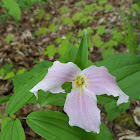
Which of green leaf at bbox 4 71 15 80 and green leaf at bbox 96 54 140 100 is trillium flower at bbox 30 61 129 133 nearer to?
green leaf at bbox 96 54 140 100

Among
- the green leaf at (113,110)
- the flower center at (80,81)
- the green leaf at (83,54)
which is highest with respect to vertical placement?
the green leaf at (83,54)

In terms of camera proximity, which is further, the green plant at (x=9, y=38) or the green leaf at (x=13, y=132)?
the green plant at (x=9, y=38)

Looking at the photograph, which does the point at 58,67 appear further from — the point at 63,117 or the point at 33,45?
the point at 33,45

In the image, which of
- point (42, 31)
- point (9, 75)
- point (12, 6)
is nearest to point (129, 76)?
point (12, 6)

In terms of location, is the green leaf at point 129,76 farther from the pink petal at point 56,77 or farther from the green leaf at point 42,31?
the green leaf at point 42,31

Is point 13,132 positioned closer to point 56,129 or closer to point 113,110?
point 56,129

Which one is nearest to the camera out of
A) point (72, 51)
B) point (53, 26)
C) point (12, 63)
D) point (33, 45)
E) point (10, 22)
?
point (72, 51)

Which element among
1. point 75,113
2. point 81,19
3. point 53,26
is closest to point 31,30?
point 53,26

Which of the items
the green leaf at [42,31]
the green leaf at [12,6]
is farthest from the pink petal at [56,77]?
the green leaf at [42,31]
